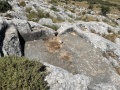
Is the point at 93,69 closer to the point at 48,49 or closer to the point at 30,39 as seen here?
the point at 48,49

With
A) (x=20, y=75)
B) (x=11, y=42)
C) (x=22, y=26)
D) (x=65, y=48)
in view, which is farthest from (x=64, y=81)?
(x=22, y=26)

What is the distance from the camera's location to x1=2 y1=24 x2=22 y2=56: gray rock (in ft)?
67.9

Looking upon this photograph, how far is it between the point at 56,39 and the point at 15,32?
4706mm

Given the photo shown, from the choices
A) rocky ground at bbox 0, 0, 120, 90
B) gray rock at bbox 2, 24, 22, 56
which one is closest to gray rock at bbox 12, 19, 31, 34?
rocky ground at bbox 0, 0, 120, 90

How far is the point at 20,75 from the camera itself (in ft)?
41.4

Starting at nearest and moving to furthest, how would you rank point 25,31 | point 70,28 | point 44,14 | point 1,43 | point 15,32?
point 1,43
point 15,32
point 25,31
point 70,28
point 44,14

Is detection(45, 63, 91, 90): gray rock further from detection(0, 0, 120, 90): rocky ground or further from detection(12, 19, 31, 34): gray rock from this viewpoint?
detection(12, 19, 31, 34): gray rock

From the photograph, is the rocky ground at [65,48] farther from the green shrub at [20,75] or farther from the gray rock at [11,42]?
the green shrub at [20,75]

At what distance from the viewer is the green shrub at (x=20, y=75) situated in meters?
12.3

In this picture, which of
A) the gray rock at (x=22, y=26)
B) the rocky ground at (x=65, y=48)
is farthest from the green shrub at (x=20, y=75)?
the gray rock at (x=22, y=26)

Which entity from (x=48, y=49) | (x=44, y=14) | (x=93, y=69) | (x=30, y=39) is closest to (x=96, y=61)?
(x=93, y=69)

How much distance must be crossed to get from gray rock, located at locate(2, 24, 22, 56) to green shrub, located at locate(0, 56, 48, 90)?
6.50 m

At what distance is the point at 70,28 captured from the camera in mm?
26422

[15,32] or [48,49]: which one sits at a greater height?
[15,32]
